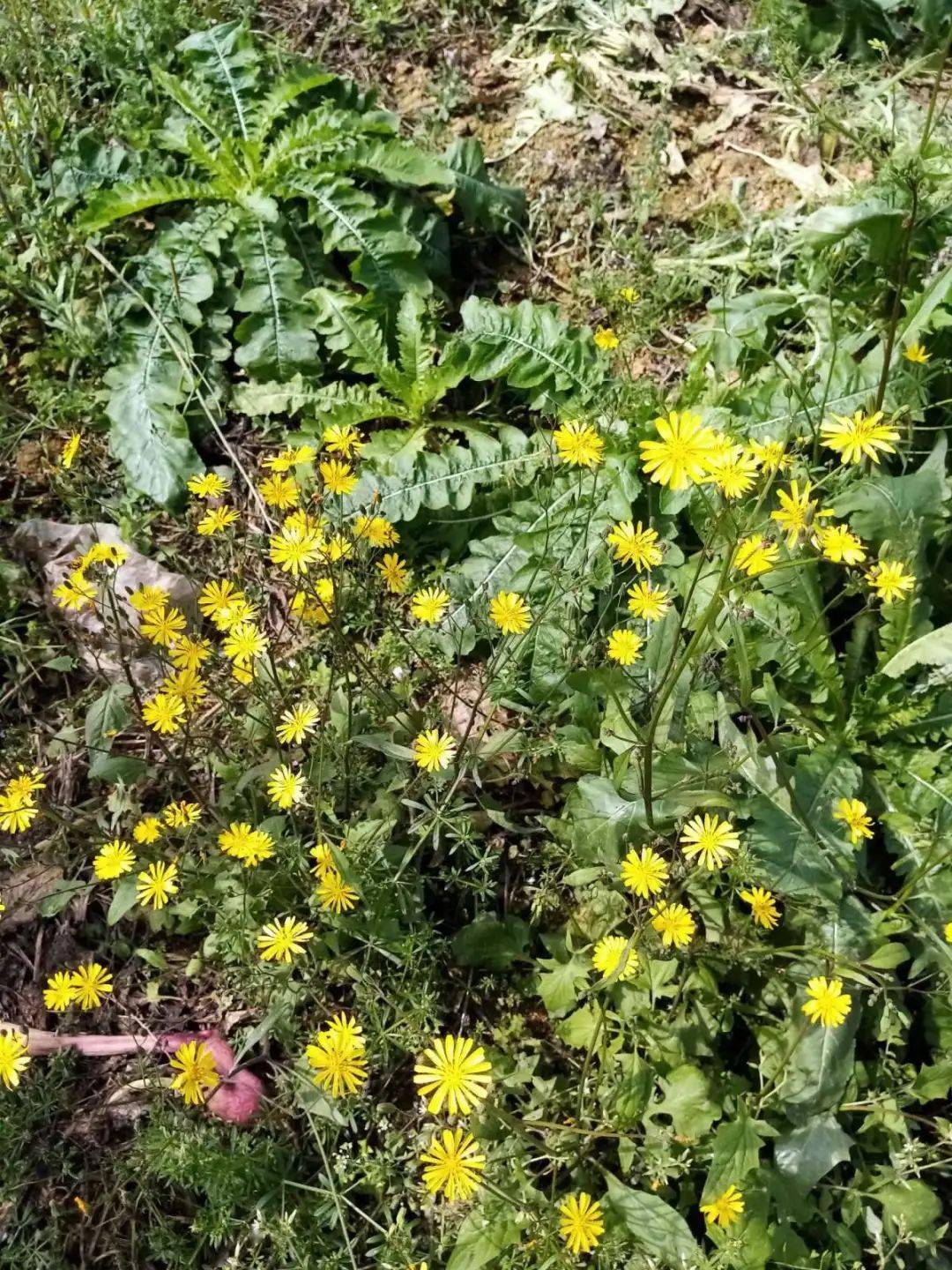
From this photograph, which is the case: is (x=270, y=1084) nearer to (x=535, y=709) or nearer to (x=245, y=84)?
(x=535, y=709)

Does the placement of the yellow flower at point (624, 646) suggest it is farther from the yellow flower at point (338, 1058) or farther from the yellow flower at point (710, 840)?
the yellow flower at point (338, 1058)

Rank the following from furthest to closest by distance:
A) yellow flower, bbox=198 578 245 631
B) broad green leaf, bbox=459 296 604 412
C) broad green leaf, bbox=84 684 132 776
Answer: broad green leaf, bbox=459 296 604 412
broad green leaf, bbox=84 684 132 776
yellow flower, bbox=198 578 245 631

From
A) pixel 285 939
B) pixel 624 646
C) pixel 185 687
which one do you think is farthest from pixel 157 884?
pixel 624 646

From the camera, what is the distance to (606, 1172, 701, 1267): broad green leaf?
2172mm

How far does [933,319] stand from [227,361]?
2.40m

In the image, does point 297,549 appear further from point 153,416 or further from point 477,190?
point 477,190

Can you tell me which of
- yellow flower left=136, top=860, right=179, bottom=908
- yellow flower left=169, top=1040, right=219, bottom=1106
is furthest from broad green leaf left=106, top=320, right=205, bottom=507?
yellow flower left=169, top=1040, right=219, bottom=1106

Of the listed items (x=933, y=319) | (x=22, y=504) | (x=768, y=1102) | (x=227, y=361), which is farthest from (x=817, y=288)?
(x=22, y=504)

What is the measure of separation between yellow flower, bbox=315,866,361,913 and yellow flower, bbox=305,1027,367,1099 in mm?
294

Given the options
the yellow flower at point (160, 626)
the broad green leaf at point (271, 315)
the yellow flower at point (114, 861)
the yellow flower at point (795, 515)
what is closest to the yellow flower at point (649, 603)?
the yellow flower at point (795, 515)

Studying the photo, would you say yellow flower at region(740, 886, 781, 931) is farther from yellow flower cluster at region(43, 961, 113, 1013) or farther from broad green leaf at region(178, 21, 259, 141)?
broad green leaf at region(178, 21, 259, 141)

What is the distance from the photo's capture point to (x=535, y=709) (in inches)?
113

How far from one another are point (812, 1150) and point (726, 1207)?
36 cm

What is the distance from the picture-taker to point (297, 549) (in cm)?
234
